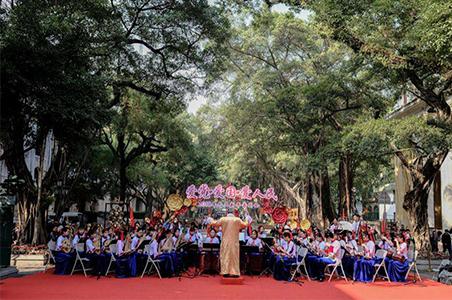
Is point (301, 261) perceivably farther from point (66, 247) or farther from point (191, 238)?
point (66, 247)

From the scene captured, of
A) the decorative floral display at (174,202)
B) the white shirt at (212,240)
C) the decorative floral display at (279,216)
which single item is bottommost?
the white shirt at (212,240)

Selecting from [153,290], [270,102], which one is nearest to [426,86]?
[270,102]

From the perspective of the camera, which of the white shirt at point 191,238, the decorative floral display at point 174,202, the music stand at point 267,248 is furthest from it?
the decorative floral display at point 174,202

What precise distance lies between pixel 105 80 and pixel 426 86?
12455mm

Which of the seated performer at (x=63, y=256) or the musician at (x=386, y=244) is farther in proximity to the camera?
the musician at (x=386, y=244)

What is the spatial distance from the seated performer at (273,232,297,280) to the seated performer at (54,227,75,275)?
5.67m

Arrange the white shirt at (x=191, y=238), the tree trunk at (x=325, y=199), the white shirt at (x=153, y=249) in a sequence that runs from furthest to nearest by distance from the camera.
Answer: the tree trunk at (x=325, y=199) → the white shirt at (x=191, y=238) → the white shirt at (x=153, y=249)

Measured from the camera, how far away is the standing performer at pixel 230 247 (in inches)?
469

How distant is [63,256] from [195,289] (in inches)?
163

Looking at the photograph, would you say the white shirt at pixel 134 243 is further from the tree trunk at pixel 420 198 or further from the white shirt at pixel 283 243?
the tree trunk at pixel 420 198

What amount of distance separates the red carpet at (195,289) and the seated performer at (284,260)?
418 millimetres

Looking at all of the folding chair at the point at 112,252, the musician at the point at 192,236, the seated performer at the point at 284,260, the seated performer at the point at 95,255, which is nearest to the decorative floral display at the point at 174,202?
the musician at the point at 192,236

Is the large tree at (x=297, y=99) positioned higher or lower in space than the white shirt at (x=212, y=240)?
higher

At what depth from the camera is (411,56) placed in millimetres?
14875
